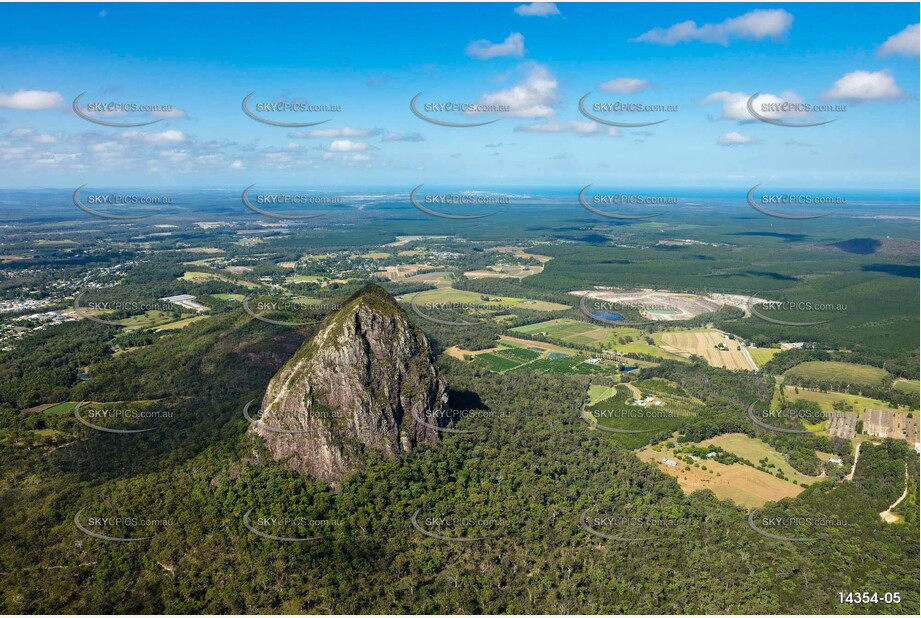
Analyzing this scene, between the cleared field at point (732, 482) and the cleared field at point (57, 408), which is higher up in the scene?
the cleared field at point (57, 408)

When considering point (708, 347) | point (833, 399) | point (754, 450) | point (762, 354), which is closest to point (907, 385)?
point (833, 399)

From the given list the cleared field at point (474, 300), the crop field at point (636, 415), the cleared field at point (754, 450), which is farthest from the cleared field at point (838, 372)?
the cleared field at point (474, 300)

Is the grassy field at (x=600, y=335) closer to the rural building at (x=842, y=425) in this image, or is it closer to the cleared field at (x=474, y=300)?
the cleared field at (x=474, y=300)

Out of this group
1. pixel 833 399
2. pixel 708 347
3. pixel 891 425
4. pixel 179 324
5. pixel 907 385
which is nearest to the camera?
pixel 891 425

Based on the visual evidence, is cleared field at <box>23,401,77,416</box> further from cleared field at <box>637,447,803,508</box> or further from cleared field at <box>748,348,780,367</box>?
cleared field at <box>748,348,780,367</box>

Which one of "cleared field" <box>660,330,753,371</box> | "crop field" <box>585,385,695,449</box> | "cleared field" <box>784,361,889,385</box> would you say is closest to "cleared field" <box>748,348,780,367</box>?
"cleared field" <box>660,330,753,371</box>

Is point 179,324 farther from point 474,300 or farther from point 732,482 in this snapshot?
point 732,482
